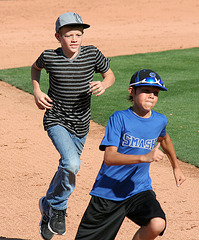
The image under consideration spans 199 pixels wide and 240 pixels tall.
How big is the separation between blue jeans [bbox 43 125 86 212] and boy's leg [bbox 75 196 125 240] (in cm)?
85

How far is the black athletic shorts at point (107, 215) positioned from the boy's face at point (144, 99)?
77 centimetres

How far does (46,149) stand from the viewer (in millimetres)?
9289

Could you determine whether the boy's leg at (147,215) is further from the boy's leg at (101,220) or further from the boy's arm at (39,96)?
the boy's arm at (39,96)

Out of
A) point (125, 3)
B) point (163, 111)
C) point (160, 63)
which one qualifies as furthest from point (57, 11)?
point (163, 111)

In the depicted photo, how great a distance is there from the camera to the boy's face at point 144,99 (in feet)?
14.8

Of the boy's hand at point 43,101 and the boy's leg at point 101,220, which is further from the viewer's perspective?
the boy's hand at point 43,101

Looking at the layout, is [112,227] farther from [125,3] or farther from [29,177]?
[125,3]

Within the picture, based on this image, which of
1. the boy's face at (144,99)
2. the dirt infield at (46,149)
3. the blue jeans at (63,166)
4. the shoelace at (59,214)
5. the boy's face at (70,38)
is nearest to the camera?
the boy's face at (144,99)

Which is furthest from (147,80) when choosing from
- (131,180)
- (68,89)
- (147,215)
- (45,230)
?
(45,230)

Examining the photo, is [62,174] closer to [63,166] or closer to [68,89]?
[63,166]

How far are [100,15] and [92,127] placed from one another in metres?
18.7

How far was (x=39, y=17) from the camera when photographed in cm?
2789

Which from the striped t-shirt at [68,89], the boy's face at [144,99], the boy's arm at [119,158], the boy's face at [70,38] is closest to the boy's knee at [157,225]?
the boy's arm at [119,158]

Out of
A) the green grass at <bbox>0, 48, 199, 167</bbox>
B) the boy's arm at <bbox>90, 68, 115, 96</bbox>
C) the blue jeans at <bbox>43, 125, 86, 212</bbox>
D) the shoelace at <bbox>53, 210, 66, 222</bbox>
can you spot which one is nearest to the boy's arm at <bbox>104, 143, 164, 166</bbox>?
the blue jeans at <bbox>43, 125, 86, 212</bbox>
